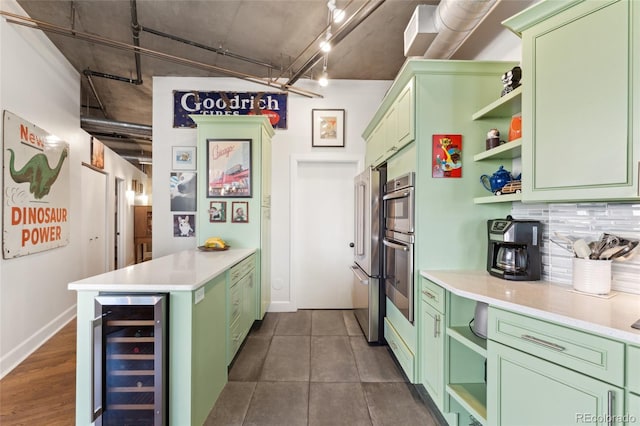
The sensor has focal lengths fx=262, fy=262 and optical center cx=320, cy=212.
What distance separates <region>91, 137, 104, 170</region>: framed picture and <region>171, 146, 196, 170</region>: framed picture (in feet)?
5.87

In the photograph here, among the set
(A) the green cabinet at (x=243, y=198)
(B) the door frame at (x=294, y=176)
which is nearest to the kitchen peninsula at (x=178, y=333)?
(A) the green cabinet at (x=243, y=198)

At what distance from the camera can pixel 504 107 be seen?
170 centimetres

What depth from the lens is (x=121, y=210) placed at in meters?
5.64

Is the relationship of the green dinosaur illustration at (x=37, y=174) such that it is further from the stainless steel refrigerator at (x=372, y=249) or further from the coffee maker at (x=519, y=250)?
the coffee maker at (x=519, y=250)

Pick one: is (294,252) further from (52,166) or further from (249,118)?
(52,166)

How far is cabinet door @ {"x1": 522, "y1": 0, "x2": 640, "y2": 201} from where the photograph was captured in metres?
1.11

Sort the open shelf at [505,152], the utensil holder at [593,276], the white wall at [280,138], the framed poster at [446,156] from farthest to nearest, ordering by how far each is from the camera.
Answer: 1. the white wall at [280,138]
2. the framed poster at [446,156]
3. the open shelf at [505,152]
4. the utensil holder at [593,276]

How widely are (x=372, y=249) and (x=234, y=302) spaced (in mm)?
1350

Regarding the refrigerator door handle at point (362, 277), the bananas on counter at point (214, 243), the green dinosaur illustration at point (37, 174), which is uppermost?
the green dinosaur illustration at point (37, 174)

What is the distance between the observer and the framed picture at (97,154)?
13.8ft

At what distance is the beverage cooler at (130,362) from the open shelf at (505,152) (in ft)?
7.00

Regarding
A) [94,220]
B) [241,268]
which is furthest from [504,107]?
[94,220]

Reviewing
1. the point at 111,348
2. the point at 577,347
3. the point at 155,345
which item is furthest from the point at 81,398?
the point at 577,347

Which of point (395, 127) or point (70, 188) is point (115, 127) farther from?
point (395, 127)
